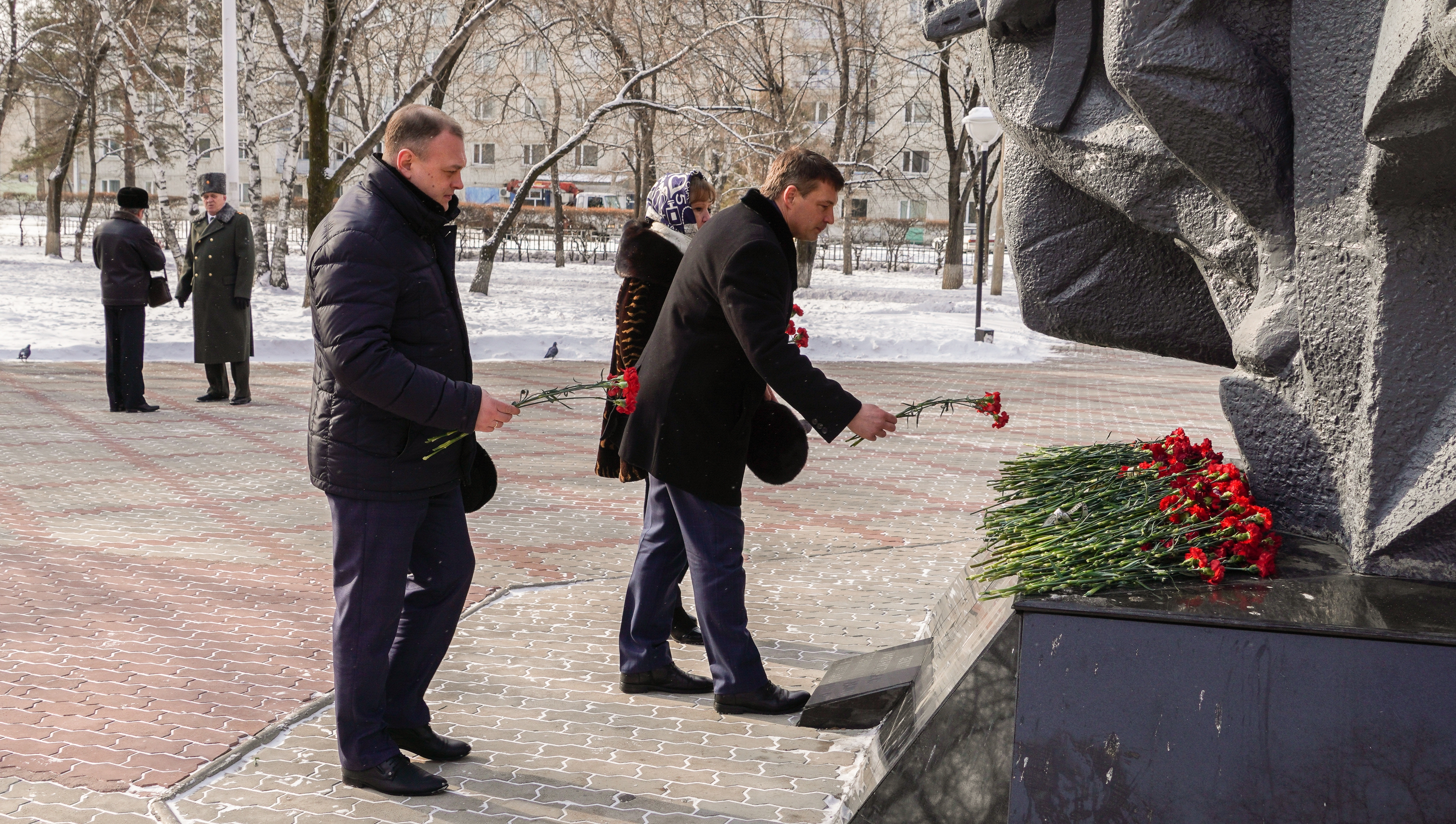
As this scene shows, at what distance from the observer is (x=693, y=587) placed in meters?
3.96

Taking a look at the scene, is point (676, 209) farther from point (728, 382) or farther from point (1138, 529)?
point (1138, 529)

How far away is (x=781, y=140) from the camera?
19219mm

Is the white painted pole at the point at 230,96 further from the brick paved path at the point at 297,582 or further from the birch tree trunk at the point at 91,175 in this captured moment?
the birch tree trunk at the point at 91,175

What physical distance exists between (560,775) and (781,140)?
Result: 54.8 ft

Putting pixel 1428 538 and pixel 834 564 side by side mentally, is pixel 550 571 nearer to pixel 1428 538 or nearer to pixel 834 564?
pixel 834 564

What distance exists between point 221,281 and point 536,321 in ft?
27.9

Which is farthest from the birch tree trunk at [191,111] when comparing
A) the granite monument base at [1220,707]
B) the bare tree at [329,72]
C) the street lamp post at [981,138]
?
the granite monument base at [1220,707]

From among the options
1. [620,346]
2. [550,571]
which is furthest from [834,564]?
[620,346]

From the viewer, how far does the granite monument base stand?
96.2 inches

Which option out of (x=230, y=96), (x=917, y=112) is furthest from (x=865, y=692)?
(x=917, y=112)

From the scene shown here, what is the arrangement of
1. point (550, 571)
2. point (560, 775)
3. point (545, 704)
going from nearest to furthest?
point (560, 775) → point (545, 704) → point (550, 571)

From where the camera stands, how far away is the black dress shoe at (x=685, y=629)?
187 inches

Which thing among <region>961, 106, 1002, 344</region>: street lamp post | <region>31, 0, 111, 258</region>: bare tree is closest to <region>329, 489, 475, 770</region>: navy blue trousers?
<region>961, 106, 1002, 344</region>: street lamp post

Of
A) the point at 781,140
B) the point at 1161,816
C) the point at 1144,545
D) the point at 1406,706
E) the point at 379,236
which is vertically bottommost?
the point at 1161,816
